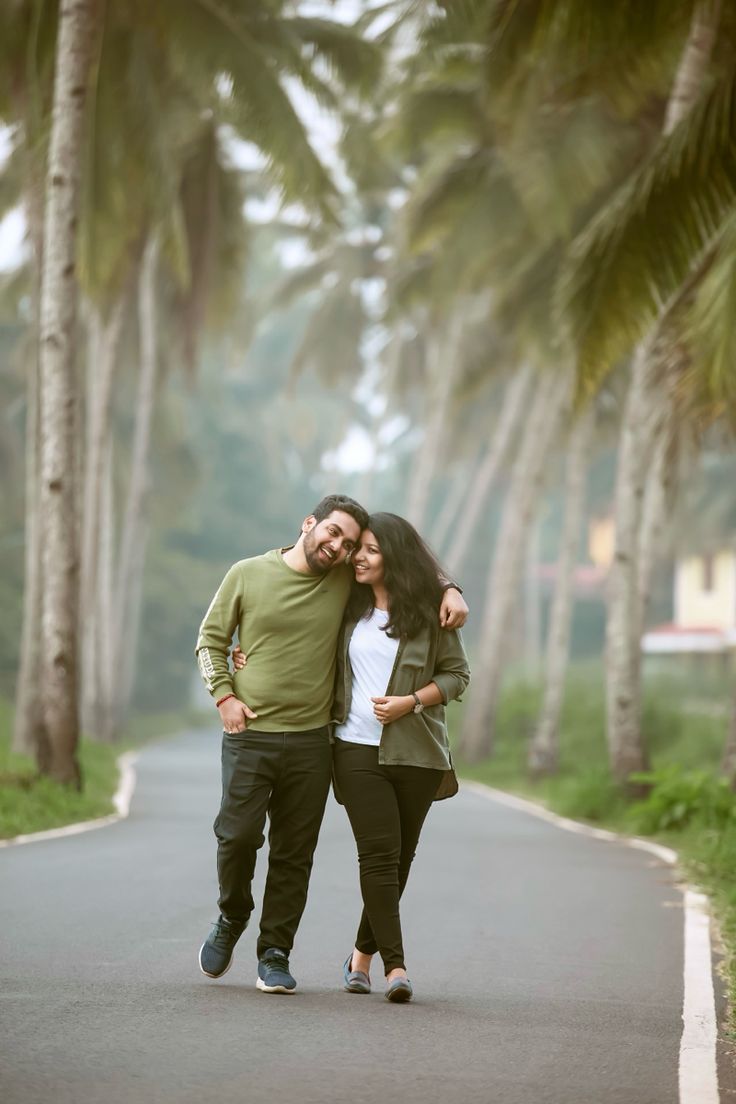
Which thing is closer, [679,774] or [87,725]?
[679,774]

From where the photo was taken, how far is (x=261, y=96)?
18.7 metres

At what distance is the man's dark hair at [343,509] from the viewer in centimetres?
663

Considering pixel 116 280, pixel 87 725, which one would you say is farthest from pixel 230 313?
pixel 87 725

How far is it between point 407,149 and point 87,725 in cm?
1225

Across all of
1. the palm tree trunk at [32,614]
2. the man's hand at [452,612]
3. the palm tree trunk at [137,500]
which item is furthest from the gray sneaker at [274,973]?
the palm tree trunk at [137,500]

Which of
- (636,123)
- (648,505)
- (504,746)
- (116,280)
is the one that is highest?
(636,123)

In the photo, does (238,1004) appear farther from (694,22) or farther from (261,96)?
(261,96)

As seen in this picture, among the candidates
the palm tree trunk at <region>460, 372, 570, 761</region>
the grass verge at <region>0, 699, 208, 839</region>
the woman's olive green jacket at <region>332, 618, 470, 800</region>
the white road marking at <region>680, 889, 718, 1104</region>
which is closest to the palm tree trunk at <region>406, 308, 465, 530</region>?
the palm tree trunk at <region>460, 372, 570, 761</region>

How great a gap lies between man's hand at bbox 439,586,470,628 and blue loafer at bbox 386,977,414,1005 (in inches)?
55.2

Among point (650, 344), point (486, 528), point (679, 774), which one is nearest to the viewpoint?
point (679, 774)

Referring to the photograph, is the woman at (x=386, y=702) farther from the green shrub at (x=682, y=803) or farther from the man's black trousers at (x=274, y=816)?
the green shrub at (x=682, y=803)

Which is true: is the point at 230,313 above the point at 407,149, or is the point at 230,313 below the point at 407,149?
below

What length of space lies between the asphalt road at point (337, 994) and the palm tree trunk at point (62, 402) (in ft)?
11.8

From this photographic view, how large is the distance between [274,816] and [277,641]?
726 mm
